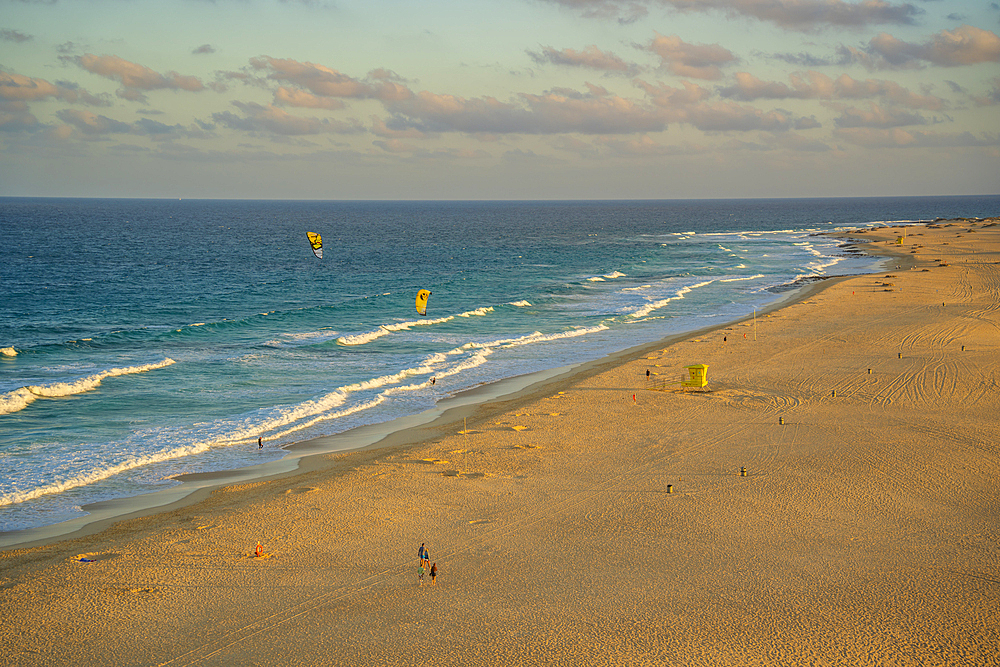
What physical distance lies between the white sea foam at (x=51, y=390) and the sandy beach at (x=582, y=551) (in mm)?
13792

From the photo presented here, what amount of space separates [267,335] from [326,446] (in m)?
22.6

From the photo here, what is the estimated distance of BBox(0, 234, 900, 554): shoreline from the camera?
63.3 ft

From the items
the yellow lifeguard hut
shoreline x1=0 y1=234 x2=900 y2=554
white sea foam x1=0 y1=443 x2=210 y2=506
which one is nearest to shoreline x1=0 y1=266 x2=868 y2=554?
shoreline x1=0 y1=234 x2=900 y2=554

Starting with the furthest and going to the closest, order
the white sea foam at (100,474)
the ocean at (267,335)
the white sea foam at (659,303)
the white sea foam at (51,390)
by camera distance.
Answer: the white sea foam at (659,303) → the white sea foam at (51,390) → the ocean at (267,335) → the white sea foam at (100,474)

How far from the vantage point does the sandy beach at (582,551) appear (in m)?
14.1

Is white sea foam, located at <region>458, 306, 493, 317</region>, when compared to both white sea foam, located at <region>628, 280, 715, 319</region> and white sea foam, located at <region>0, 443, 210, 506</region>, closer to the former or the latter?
white sea foam, located at <region>628, 280, 715, 319</region>

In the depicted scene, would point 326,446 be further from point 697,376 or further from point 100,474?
point 697,376

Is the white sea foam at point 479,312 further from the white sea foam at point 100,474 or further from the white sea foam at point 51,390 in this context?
the white sea foam at point 100,474

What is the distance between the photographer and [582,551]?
698 inches

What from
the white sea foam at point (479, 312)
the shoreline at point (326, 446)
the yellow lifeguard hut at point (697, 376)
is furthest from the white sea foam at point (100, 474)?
the white sea foam at point (479, 312)

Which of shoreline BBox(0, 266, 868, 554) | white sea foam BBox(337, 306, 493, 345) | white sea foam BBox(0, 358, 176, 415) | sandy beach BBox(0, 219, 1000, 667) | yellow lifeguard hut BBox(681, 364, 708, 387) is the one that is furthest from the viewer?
white sea foam BBox(337, 306, 493, 345)

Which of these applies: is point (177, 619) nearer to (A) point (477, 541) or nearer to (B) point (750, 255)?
(A) point (477, 541)

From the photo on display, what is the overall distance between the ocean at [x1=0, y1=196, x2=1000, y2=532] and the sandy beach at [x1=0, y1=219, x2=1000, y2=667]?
4.55 metres

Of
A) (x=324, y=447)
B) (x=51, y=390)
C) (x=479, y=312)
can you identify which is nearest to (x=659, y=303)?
(x=479, y=312)
